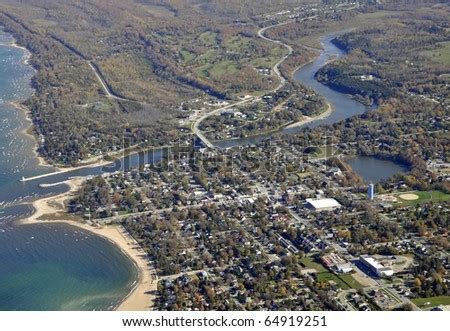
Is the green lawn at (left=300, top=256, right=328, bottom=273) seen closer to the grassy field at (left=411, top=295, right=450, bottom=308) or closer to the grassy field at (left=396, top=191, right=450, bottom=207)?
the grassy field at (left=411, top=295, right=450, bottom=308)

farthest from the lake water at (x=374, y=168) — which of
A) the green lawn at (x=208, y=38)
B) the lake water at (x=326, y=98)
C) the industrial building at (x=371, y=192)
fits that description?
the green lawn at (x=208, y=38)

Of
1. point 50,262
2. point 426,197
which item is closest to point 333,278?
point 426,197

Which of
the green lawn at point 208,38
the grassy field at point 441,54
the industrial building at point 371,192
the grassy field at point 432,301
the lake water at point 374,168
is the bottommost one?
the grassy field at point 441,54

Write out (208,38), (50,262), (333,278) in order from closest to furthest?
(333,278) < (50,262) < (208,38)

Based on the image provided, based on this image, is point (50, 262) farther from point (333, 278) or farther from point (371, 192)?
point (371, 192)

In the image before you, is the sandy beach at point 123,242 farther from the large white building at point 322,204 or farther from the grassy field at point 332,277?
the large white building at point 322,204

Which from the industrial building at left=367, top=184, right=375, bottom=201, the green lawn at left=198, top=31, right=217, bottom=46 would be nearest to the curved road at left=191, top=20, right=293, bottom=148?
the green lawn at left=198, top=31, right=217, bottom=46

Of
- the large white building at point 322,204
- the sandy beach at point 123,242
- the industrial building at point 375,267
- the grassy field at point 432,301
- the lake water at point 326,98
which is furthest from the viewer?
the lake water at point 326,98

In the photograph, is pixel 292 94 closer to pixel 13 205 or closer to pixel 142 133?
pixel 142 133
